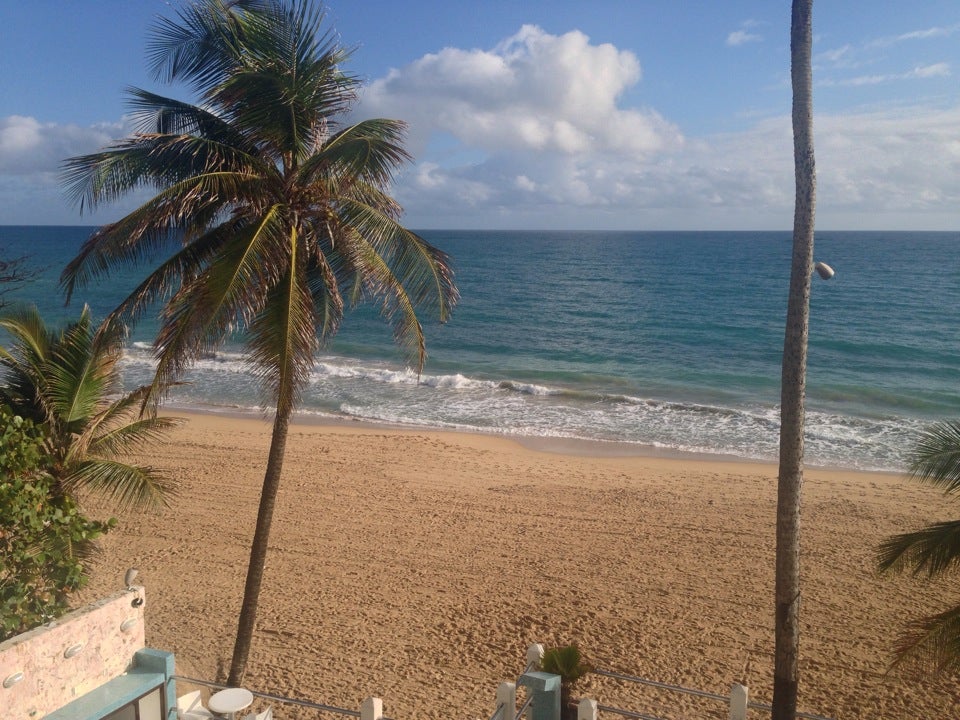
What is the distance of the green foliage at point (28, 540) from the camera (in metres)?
5.81

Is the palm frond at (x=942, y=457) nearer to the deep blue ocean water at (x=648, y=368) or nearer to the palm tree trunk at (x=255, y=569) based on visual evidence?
the palm tree trunk at (x=255, y=569)

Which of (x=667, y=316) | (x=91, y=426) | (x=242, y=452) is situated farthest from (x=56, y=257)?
(x=91, y=426)

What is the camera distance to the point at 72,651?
5.55m

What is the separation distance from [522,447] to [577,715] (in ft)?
47.1

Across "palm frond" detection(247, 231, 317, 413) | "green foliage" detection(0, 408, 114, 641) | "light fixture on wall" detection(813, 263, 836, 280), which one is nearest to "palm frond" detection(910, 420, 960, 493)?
"light fixture on wall" detection(813, 263, 836, 280)

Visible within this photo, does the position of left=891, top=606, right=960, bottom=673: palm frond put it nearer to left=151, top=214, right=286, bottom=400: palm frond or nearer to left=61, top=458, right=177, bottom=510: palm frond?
left=151, top=214, right=286, bottom=400: palm frond

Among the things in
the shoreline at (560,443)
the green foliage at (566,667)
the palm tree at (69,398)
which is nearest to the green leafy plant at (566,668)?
the green foliage at (566,667)

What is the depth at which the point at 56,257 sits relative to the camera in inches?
3529

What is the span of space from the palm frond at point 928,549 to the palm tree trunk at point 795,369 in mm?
1168

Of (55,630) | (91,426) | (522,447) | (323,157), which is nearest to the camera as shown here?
(55,630)

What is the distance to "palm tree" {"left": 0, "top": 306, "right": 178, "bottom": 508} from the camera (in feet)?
25.6

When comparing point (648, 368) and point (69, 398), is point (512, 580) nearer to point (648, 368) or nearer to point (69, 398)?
point (69, 398)

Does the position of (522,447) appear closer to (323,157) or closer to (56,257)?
(323,157)

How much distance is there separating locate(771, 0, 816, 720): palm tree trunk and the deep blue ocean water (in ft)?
28.6
